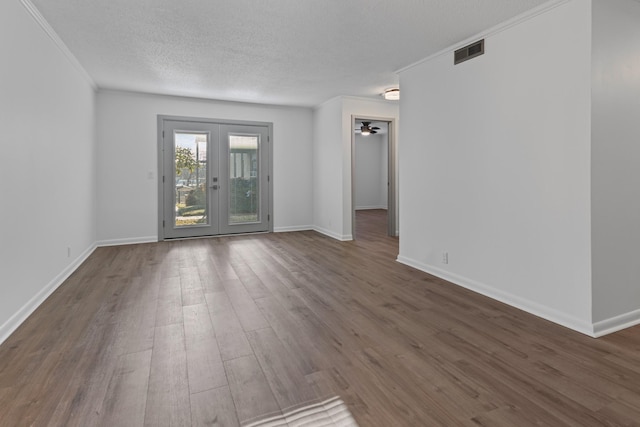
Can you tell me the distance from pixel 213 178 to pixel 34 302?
3.85 m

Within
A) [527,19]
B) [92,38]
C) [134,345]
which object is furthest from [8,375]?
[527,19]

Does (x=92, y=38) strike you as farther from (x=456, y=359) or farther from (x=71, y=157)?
(x=456, y=359)

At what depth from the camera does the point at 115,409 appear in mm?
1675

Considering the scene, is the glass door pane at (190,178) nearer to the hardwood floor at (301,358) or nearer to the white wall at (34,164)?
the white wall at (34,164)

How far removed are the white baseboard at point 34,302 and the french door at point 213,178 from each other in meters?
2.06

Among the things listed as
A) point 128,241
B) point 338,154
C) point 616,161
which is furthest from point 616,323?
point 128,241

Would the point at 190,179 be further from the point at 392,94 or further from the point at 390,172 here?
the point at 392,94

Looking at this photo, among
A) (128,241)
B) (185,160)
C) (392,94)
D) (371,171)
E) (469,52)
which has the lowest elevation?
(128,241)

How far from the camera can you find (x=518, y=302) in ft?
9.95

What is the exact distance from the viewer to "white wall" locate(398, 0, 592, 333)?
2.59 m

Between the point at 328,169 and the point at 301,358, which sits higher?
the point at 328,169

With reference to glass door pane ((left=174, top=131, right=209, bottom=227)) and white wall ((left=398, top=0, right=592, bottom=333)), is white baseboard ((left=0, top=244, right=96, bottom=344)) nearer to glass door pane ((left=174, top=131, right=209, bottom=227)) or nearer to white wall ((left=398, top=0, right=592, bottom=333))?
glass door pane ((left=174, top=131, right=209, bottom=227))

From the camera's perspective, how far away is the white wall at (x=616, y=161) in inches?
99.5

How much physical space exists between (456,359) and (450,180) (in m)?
2.16
